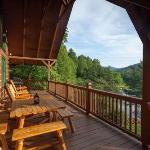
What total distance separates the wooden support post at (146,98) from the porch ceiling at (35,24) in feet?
18.2

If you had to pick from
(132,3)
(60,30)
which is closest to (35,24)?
(60,30)

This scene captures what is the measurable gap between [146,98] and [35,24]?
863cm

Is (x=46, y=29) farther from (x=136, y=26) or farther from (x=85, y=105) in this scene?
(x=136, y=26)

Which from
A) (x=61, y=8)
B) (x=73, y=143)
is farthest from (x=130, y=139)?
(x=61, y=8)

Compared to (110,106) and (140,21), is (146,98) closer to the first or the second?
(140,21)

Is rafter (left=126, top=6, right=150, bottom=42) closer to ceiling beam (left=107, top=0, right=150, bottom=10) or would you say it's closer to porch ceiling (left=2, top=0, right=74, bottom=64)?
ceiling beam (left=107, top=0, right=150, bottom=10)

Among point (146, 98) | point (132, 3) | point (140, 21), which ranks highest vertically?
point (132, 3)

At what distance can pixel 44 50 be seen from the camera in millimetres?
16641

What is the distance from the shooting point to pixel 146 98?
4555 mm

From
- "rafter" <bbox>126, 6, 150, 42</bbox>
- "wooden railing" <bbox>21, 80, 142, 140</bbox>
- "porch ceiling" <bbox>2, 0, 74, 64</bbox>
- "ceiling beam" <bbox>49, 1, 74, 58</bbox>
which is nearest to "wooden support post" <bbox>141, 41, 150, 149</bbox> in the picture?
"rafter" <bbox>126, 6, 150, 42</bbox>

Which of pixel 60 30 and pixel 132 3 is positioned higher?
pixel 60 30

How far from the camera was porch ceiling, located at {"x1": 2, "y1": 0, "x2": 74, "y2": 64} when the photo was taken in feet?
32.8

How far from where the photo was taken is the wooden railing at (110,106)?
5363 mm

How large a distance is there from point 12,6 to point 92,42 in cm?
7968
